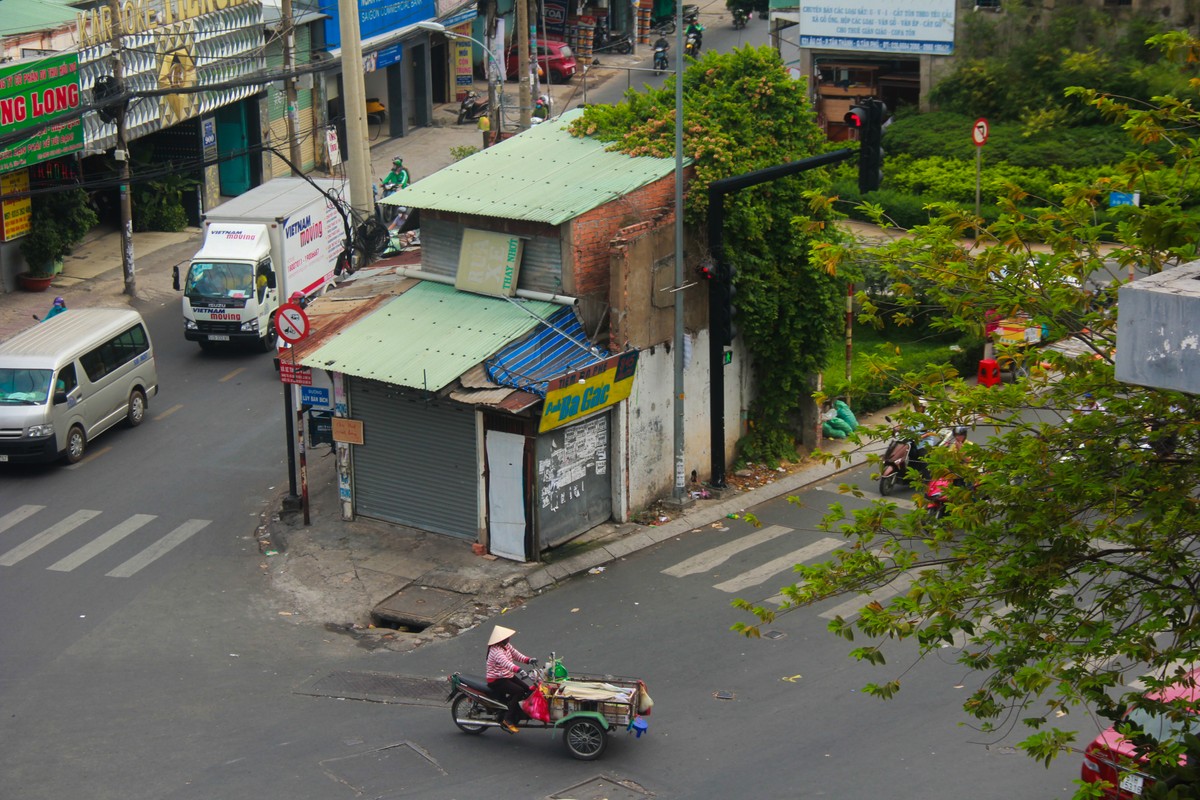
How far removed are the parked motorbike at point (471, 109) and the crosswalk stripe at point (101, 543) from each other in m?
31.3

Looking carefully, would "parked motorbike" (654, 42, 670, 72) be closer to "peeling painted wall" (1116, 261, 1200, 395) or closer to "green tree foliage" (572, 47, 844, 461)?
"green tree foliage" (572, 47, 844, 461)

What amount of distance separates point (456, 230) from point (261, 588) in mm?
6168

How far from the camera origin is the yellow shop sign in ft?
65.8

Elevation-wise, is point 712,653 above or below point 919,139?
below

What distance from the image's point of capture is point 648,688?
56.1ft

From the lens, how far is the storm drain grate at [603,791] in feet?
47.8

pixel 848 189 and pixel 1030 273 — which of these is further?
pixel 848 189

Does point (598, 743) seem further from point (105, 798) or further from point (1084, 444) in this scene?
point (1084, 444)

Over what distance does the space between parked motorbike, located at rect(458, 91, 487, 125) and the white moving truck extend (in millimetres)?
19764

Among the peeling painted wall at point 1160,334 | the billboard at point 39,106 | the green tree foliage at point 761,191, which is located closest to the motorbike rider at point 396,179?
the billboard at point 39,106

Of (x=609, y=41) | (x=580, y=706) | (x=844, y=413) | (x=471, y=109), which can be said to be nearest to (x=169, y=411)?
(x=844, y=413)

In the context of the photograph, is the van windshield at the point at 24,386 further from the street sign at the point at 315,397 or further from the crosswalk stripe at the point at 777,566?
the crosswalk stripe at the point at 777,566

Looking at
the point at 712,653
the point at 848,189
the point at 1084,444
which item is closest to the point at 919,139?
the point at 848,189

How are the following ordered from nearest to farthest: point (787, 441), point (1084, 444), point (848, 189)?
point (1084, 444), point (787, 441), point (848, 189)
